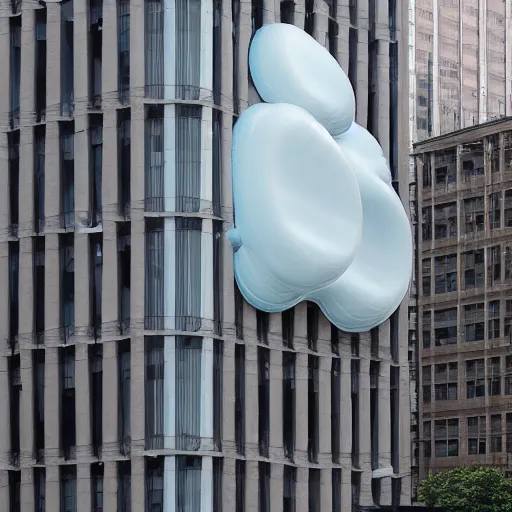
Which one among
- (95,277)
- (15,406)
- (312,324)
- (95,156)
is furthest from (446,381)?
(95,156)

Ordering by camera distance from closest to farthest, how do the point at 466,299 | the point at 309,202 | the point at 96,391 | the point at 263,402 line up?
1. the point at 309,202
2. the point at 96,391
3. the point at 263,402
4. the point at 466,299

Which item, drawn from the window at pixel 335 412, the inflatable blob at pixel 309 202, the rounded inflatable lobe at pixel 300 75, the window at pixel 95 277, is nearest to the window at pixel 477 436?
the inflatable blob at pixel 309 202

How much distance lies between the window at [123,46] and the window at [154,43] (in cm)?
71

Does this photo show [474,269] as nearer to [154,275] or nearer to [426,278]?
[426,278]

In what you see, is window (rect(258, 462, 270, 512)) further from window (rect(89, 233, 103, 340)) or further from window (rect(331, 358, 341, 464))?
window (rect(89, 233, 103, 340))

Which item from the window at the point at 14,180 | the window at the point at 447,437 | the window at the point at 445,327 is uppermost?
the window at the point at 14,180

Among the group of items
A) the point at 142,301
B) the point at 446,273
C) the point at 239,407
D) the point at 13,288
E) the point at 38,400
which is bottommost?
the point at 239,407

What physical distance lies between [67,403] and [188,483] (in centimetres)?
564

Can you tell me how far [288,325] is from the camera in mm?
67562

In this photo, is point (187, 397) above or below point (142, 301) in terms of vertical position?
below

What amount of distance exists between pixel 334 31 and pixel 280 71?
18.7ft

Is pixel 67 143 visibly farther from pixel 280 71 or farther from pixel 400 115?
pixel 400 115

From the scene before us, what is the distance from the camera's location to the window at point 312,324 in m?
68.4

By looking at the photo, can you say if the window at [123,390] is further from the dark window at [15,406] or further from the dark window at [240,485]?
the dark window at [15,406]
